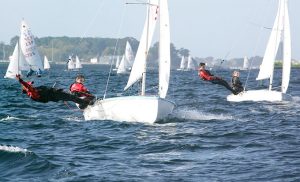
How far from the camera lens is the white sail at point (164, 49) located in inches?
793

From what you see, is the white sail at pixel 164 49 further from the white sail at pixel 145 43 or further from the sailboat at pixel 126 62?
the sailboat at pixel 126 62

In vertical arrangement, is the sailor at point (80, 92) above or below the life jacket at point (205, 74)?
below

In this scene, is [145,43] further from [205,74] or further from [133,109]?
[205,74]

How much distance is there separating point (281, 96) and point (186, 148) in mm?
16394

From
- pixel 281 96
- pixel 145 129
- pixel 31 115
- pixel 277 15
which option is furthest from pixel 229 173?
pixel 277 15

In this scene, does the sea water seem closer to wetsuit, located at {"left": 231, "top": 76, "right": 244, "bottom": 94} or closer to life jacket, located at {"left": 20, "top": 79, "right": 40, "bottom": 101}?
life jacket, located at {"left": 20, "top": 79, "right": 40, "bottom": 101}

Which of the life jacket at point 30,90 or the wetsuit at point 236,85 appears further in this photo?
the wetsuit at point 236,85

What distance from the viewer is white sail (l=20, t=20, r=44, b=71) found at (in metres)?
58.4

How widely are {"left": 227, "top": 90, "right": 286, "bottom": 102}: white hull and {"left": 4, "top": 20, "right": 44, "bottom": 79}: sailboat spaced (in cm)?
3139

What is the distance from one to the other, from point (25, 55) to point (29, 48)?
102cm

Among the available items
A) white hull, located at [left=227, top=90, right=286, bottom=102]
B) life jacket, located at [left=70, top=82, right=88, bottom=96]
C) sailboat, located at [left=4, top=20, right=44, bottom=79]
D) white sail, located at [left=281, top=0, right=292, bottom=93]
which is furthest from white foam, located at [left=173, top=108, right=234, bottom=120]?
sailboat, located at [left=4, top=20, right=44, bottom=79]

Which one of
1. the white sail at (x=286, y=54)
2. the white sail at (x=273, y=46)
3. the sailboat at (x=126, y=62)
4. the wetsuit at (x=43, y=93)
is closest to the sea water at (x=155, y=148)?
the wetsuit at (x=43, y=93)

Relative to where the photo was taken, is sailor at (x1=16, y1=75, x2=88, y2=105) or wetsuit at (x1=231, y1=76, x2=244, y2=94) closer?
sailor at (x1=16, y1=75, x2=88, y2=105)

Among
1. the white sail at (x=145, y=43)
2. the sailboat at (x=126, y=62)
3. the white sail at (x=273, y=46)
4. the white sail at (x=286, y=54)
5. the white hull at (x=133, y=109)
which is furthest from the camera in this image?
the sailboat at (x=126, y=62)
